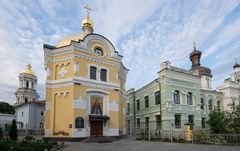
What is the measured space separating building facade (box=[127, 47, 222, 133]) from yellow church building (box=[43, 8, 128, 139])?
4689 millimetres

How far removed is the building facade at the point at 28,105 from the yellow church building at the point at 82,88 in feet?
62.5

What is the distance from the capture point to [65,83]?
2284cm

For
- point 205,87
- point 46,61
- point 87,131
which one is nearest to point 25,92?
point 46,61

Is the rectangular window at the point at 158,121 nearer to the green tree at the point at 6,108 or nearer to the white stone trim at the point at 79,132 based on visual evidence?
the white stone trim at the point at 79,132

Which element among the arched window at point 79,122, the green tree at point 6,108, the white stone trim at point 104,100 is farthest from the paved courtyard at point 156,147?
the green tree at point 6,108

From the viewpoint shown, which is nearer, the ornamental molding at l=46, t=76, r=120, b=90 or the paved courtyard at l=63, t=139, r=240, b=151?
the paved courtyard at l=63, t=139, r=240, b=151

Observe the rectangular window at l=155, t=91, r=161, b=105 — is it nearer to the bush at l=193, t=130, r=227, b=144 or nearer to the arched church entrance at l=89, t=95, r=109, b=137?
the arched church entrance at l=89, t=95, r=109, b=137

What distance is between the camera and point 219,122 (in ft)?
65.3

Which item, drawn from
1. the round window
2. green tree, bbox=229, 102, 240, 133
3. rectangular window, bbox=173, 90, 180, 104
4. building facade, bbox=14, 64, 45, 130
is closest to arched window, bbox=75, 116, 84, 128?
the round window

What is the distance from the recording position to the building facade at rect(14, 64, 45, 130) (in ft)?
141

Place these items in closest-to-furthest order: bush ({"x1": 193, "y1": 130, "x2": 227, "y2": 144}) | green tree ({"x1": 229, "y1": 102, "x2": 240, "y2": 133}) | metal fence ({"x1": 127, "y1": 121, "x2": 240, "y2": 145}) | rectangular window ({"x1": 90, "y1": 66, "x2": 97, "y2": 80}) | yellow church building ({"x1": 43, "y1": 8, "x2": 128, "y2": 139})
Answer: metal fence ({"x1": 127, "y1": 121, "x2": 240, "y2": 145}) < bush ({"x1": 193, "y1": 130, "x2": 227, "y2": 144}) < green tree ({"x1": 229, "y1": 102, "x2": 240, "y2": 133}) < yellow church building ({"x1": 43, "y1": 8, "x2": 128, "y2": 139}) < rectangular window ({"x1": 90, "y1": 66, "x2": 97, "y2": 80})

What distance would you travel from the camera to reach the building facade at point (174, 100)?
26234 mm

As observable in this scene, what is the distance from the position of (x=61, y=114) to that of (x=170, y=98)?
12065mm

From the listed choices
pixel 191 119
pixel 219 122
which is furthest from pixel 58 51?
pixel 191 119
